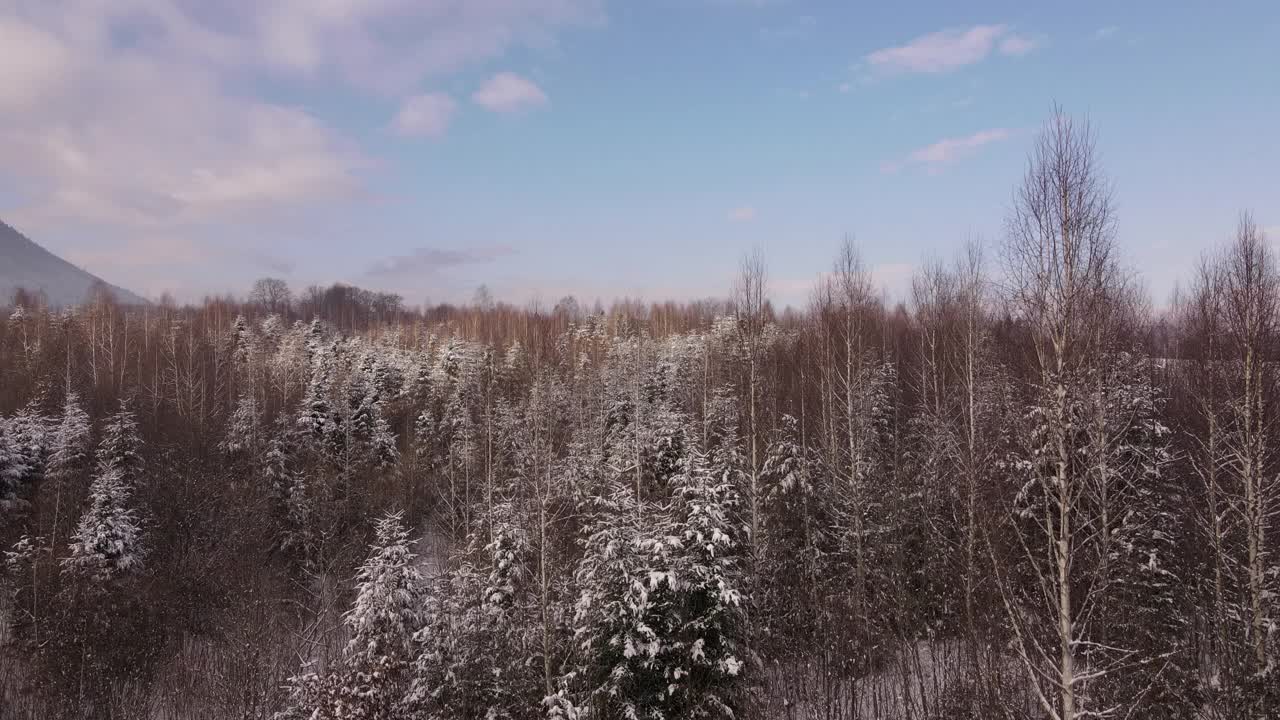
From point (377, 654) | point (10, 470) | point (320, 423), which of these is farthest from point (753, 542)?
point (10, 470)

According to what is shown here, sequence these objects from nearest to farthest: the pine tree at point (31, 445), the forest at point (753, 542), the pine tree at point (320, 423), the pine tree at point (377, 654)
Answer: the forest at point (753, 542) → the pine tree at point (377, 654) → the pine tree at point (31, 445) → the pine tree at point (320, 423)

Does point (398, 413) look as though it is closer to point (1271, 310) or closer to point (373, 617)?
point (373, 617)

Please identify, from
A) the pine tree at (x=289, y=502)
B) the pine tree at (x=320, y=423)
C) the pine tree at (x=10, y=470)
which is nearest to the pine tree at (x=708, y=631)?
the pine tree at (x=289, y=502)

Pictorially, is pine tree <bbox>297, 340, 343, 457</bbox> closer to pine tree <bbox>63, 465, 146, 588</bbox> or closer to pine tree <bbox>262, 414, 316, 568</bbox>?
pine tree <bbox>262, 414, 316, 568</bbox>

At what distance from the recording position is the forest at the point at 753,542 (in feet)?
30.7

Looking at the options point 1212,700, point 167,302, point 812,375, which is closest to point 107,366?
point 167,302

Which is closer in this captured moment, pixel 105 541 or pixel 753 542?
pixel 753 542

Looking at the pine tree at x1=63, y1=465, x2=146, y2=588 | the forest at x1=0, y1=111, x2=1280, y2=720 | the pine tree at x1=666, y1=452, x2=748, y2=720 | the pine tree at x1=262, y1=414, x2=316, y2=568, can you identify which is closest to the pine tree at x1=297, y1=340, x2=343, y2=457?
the forest at x1=0, y1=111, x2=1280, y2=720

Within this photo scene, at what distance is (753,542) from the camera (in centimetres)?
1592

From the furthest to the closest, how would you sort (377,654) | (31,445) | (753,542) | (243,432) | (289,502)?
(243,432) → (289,502) → (31,445) → (753,542) → (377,654)

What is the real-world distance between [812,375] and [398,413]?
30.8m

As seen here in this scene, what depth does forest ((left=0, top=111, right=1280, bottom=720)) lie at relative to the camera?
936cm

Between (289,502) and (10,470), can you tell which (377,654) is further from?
(10,470)

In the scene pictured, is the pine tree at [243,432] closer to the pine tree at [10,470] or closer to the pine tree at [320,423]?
the pine tree at [320,423]
